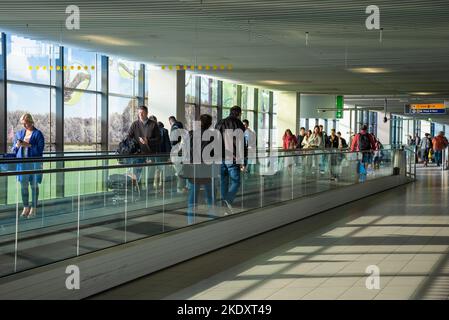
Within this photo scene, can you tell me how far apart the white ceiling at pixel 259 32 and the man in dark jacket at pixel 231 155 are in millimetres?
1949

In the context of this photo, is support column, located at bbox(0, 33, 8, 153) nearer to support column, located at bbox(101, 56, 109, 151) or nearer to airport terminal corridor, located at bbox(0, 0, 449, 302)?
airport terminal corridor, located at bbox(0, 0, 449, 302)

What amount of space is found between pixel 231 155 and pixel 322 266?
8.95 feet

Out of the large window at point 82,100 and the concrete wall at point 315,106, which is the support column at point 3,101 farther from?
the concrete wall at point 315,106

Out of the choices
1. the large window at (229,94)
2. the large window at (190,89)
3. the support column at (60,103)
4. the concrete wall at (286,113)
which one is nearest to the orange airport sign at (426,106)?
the concrete wall at (286,113)

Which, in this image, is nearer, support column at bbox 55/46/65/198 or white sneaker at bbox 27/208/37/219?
white sneaker at bbox 27/208/37/219

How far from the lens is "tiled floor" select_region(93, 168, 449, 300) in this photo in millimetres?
6148

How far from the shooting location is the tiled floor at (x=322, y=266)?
6.15 m

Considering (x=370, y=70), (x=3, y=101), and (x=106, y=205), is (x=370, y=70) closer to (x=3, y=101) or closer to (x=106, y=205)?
(x=3, y=101)

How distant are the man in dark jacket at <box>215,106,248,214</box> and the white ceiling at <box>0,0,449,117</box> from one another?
1.95m

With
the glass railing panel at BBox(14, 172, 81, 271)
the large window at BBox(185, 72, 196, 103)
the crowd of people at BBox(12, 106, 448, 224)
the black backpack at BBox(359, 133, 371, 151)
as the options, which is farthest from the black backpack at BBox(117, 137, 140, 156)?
the large window at BBox(185, 72, 196, 103)

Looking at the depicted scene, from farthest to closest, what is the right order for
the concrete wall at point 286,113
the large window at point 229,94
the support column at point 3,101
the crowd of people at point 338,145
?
the concrete wall at point 286,113, the large window at point 229,94, the support column at point 3,101, the crowd of people at point 338,145
